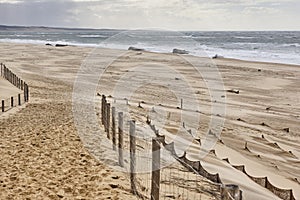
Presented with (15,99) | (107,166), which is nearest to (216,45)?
(15,99)

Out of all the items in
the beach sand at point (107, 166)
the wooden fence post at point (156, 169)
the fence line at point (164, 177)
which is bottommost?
the beach sand at point (107, 166)

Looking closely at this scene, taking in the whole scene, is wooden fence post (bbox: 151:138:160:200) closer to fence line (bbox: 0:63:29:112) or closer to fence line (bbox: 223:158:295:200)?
fence line (bbox: 223:158:295:200)

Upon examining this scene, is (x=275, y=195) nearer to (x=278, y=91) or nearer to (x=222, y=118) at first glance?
(x=222, y=118)

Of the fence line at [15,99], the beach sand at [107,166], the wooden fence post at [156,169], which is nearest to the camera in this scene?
the wooden fence post at [156,169]

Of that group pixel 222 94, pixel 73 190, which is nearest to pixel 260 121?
pixel 222 94

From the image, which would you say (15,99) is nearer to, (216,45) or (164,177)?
(164,177)

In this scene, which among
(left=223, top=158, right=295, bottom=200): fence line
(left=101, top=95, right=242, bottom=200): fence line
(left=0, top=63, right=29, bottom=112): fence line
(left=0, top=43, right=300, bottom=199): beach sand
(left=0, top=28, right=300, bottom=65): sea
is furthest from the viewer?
(left=0, top=28, right=300, bottom=65): sea

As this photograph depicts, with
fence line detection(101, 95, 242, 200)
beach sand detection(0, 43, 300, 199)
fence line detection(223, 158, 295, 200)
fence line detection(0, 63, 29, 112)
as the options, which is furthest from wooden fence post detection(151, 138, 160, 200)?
fence line detection(0, 63, 29, 112)

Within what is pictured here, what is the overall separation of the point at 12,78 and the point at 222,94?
1219cm

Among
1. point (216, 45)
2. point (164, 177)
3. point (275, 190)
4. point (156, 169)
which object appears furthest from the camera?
point (216, 45)

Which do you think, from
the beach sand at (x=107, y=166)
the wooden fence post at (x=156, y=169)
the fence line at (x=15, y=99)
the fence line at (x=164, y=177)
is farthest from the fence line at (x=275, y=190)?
the fence line at (x=15, y=99)

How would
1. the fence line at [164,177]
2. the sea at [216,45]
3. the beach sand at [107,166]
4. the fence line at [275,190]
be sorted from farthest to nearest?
the sea at [216,45], the beach sand at [107,166], the fence line at [275,190], the fence line at [164,177]

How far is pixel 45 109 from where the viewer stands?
17000 mm

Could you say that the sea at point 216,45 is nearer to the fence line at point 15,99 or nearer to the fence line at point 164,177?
the fence line at point 15,99
